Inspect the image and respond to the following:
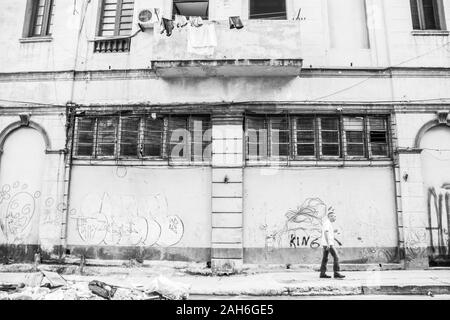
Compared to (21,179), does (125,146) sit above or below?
above

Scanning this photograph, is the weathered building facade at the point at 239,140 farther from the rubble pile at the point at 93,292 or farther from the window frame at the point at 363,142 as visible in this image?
the rubble pile at the point at 93,292

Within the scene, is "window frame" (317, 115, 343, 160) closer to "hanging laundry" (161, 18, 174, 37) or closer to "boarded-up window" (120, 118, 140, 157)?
"hanging laundry" (161, 18, 174, 37)

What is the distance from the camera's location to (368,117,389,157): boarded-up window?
1087 centimetres

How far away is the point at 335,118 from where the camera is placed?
10977 millimetres

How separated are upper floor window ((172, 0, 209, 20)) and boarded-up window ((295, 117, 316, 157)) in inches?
182

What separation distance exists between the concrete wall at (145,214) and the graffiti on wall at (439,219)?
6.13 metres

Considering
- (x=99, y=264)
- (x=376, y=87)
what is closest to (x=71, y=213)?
(x=99, y=264)

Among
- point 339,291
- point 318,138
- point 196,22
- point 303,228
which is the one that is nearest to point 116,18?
point 196,22

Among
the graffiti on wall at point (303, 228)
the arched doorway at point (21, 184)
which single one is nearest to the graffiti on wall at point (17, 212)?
the arched doorway at point (21, 184)

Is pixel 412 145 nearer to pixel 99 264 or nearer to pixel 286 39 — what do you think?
pixel 286 39

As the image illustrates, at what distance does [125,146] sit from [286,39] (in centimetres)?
559

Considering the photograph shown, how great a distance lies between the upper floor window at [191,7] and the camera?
1198 centimetres

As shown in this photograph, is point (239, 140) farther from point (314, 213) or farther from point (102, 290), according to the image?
point (102, 290)

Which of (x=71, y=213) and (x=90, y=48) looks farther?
(x=90, y=48)
